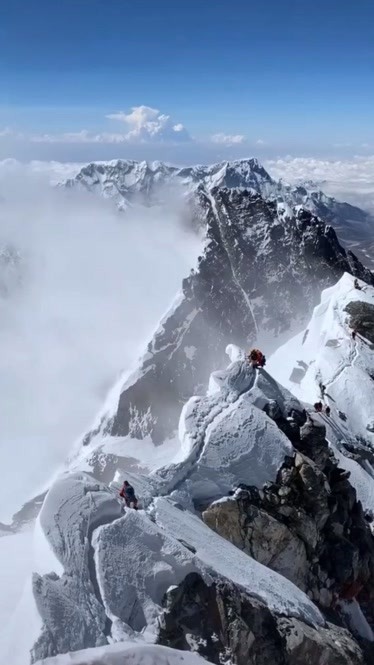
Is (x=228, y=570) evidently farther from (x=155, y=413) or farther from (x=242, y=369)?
(x=155, y=413)

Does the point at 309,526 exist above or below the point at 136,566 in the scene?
below

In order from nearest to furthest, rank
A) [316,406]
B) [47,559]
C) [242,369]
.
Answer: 1. [47,559]
2. [242,369]
3. [316,406]

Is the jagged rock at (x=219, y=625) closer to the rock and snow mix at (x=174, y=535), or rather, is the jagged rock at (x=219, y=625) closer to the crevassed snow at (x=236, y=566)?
the rock and snow mix at (x=174, y=535)

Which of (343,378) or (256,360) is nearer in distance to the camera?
(256,360)

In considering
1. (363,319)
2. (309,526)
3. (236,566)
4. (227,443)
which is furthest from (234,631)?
(363,319)

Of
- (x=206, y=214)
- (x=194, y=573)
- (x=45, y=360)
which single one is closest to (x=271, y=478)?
(x=194, y=573)

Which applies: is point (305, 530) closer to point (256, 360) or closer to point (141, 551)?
point (256, 360)

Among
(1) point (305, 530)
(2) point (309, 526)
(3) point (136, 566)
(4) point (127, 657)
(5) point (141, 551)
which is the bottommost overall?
(1) point (305, 530)

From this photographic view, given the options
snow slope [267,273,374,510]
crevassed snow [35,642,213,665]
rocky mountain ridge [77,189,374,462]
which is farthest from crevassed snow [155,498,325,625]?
Result: rocky mountain ridge [77,189,374,462]
